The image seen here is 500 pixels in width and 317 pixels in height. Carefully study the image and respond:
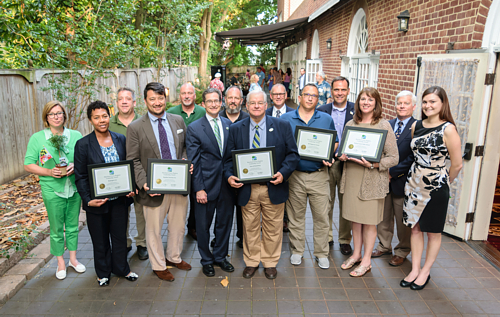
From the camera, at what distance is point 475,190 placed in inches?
192

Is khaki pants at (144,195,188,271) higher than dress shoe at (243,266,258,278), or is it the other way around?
khaki pants at (144,195,188,271)

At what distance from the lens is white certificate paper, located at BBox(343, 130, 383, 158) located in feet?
12.9

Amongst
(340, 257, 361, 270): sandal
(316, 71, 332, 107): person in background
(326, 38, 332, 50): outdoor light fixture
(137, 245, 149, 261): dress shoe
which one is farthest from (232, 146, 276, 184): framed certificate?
(326, 38, 332, 50): outdoor light fixture

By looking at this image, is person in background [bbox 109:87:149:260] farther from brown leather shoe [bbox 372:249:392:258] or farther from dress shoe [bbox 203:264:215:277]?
brown leather shoe [bbox 372:249:392:258]

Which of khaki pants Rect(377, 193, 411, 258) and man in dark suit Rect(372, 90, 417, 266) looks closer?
man in dark suit Rect(372, 90, 417, 266)

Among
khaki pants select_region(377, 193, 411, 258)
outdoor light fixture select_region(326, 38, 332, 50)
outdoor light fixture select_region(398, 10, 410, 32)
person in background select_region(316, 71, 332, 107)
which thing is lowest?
khaki pants select_region(377, 193, 411, 258)

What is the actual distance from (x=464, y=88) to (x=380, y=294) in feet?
9.36

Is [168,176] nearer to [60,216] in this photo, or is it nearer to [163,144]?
[163,144]

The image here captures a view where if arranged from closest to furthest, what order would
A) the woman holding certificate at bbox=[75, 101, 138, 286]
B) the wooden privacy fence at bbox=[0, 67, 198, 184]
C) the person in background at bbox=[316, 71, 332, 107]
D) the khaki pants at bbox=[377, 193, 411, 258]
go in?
the woman holding certificate at bbox=[75, 101, 138, 286]
the khaki pants at bbox=[377, 193, 411, 258]
the wooden privacy fence at bbox=[0, 67, 198, 184]
the person in background at bbox=[316, 71, 332, 107]

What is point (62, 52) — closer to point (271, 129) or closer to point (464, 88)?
point (271, 129)

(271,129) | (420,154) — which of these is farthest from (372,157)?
(271,129)

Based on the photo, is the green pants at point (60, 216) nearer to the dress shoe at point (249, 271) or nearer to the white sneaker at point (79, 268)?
→ the white sneaker at point (79, 268)

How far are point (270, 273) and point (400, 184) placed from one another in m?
1.82

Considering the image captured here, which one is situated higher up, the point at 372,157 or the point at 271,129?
the point at 271,129
